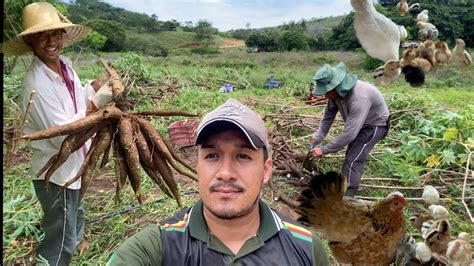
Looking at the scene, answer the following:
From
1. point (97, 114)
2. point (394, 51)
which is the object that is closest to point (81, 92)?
point (97, 114)

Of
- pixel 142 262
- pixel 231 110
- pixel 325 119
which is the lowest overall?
pixel 325 119

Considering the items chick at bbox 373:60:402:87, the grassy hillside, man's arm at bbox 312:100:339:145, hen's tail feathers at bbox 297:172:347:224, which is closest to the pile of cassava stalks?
hen's tail feathers at bbox 297:172:347:224

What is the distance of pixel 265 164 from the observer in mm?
1243

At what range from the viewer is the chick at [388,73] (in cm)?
63

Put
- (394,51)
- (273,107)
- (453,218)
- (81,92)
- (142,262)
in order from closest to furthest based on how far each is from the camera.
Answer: (394,51), (142,262), (81,92), (453,218), (273,107)

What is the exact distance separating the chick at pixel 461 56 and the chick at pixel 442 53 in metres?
0.01

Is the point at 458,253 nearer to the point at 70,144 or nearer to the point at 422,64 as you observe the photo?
the point at 422,64

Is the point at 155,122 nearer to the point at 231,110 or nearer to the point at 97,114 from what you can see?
→ the point at 97,114

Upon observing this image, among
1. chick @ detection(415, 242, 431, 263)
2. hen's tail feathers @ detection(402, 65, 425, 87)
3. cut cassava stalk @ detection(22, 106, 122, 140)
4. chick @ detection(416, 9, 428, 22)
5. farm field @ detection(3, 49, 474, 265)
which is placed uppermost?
chick @ detection(416, 9, 428, 22)

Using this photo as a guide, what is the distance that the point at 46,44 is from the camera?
2.23 meters

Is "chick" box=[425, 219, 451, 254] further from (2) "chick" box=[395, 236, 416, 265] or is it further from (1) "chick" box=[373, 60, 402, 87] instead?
(1) "chick" box=[373, 60, 402, 87]

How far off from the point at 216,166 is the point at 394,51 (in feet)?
2.01

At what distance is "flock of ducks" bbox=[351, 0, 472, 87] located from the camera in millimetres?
600

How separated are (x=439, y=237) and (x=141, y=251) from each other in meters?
0.69
